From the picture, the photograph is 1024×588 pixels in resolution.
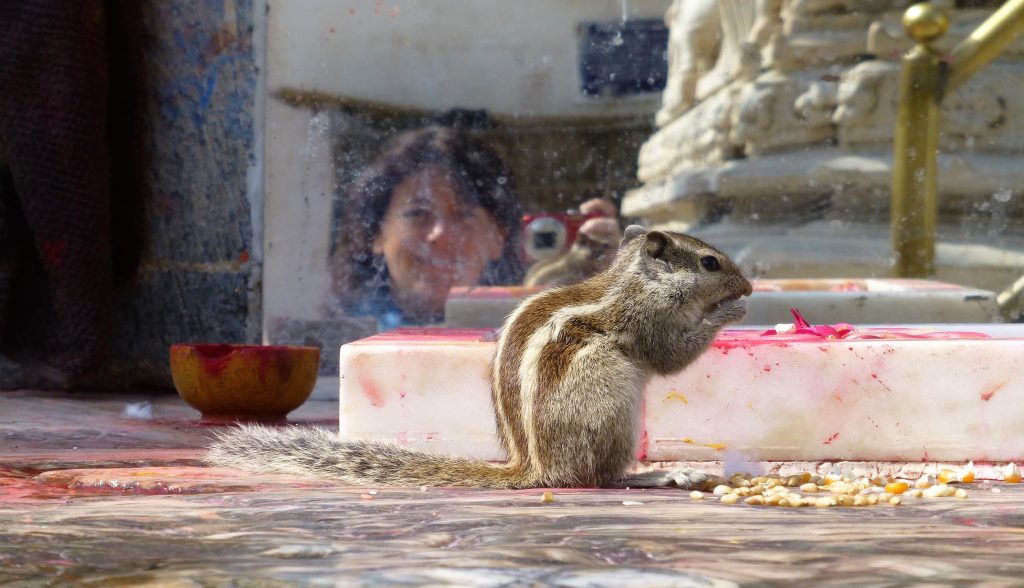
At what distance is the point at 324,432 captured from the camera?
9.39 feet

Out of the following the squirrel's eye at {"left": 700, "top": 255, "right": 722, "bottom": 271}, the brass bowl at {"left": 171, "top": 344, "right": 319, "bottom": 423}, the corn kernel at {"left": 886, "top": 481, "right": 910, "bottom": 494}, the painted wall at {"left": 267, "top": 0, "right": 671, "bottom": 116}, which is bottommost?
the corn kernel at {"left": 886, "top": 481, "right": 910, "bottom": 494}

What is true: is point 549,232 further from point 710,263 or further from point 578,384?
point 578,384

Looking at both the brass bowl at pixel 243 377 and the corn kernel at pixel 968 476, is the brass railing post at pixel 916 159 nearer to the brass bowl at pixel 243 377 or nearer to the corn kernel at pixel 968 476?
the corn kernel at pixel 968 476

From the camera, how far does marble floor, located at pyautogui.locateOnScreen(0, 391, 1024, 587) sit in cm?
162

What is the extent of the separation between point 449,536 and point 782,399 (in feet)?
3.93

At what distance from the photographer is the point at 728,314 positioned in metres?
2.86

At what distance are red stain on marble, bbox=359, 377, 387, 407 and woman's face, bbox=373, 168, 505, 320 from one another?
5.06 feet

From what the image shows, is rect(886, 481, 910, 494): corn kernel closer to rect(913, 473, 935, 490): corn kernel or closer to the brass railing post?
rect(913, 473, 935, 490): corn kernel

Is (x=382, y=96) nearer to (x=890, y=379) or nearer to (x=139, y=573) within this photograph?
(x=890, y=379)

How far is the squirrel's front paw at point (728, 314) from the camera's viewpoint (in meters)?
2.85

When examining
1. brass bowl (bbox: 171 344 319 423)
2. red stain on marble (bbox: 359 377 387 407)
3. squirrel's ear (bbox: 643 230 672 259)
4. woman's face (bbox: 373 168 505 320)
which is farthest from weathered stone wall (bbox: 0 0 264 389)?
squirrel's ear (bbox: 643 230 672 259)

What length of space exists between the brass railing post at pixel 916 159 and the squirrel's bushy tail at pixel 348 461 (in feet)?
7.18

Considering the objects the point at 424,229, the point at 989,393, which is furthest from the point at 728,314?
the point at 424,229

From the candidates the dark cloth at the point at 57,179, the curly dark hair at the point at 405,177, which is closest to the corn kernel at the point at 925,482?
the curly dark hair at the point at 405,177
